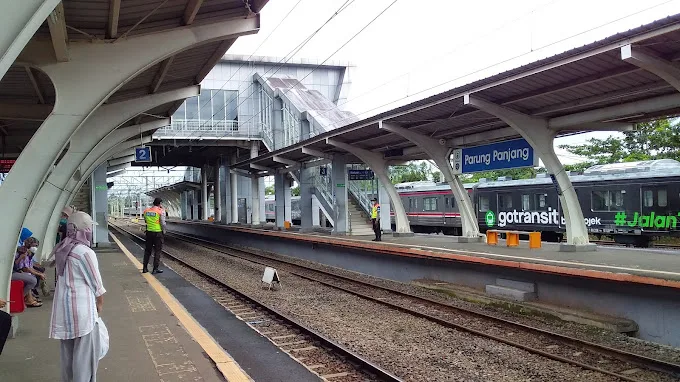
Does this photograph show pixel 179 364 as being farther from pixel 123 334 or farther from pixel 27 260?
pixel 27 260

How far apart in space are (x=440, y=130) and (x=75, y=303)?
1300 cm

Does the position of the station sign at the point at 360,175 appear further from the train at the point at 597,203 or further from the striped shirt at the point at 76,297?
the striped shirt at the point at 76,297

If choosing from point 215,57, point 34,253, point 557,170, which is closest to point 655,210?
point 557,170

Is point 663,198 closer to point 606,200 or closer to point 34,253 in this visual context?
point 606,200

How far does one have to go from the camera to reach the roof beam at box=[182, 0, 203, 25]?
7712 millimetres

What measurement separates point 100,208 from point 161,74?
12328 millimetres

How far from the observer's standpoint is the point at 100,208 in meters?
21.8

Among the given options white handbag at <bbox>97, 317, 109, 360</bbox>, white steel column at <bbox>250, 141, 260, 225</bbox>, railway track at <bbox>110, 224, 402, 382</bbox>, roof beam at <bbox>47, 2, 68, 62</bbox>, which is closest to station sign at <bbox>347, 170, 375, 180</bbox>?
railway track at <bbox>110, 224, 402, 382</bbox>

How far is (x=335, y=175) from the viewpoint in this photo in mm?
21406

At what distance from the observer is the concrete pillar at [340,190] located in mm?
21391

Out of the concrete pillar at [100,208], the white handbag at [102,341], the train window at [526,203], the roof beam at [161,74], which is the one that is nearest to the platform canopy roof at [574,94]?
the roof beam at [161,74]

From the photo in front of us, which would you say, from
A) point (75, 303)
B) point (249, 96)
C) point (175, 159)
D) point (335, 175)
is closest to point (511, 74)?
point (75, 303)

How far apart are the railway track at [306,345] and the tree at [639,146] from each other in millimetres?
20619

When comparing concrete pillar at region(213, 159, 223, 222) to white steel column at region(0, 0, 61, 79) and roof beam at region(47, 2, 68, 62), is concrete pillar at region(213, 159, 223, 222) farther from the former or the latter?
white steel column at region(0, 0, 61, 79)
